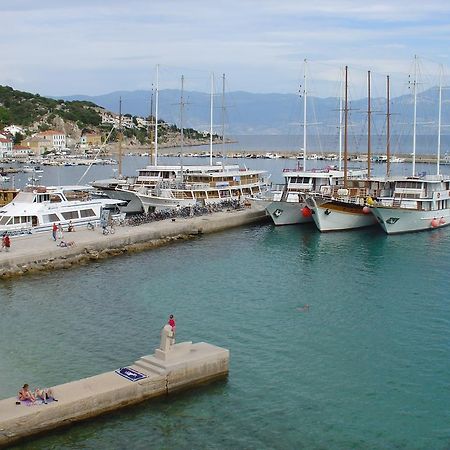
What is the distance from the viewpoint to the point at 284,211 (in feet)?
179

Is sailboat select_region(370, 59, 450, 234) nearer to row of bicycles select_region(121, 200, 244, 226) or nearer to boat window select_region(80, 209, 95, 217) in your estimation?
row of bicycles select_region(121, 200, 244, 226)

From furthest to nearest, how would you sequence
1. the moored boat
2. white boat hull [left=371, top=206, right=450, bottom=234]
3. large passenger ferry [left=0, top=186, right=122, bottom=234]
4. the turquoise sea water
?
the moored boat < white boat hull [left=371, top=206, right=450, bottom=234] < large passenger ferry [left=0, top=186, right=122, bottom=234] < the turquoise sea water

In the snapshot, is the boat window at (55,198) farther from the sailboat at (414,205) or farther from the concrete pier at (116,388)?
the concrete pier at (116,388)

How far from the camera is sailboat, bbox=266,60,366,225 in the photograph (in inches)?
2143

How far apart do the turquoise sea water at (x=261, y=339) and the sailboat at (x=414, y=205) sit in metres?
6.53

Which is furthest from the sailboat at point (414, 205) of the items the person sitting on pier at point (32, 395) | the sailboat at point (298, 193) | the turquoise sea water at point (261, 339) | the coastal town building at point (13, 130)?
the coastal town building at point (13, 130)

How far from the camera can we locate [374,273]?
38.8 meters

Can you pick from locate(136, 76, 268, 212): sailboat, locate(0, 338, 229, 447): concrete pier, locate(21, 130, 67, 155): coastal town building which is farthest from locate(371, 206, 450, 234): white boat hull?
locate(21, 130, 67, 155): coastal town building

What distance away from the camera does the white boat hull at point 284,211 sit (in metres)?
54.3

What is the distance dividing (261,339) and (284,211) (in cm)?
2852

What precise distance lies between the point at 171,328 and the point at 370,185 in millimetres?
38044

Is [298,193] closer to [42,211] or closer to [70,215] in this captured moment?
[70,215]

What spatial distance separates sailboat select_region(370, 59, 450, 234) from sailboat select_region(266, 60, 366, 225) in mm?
4926

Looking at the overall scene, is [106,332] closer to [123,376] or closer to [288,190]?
[123,376]
